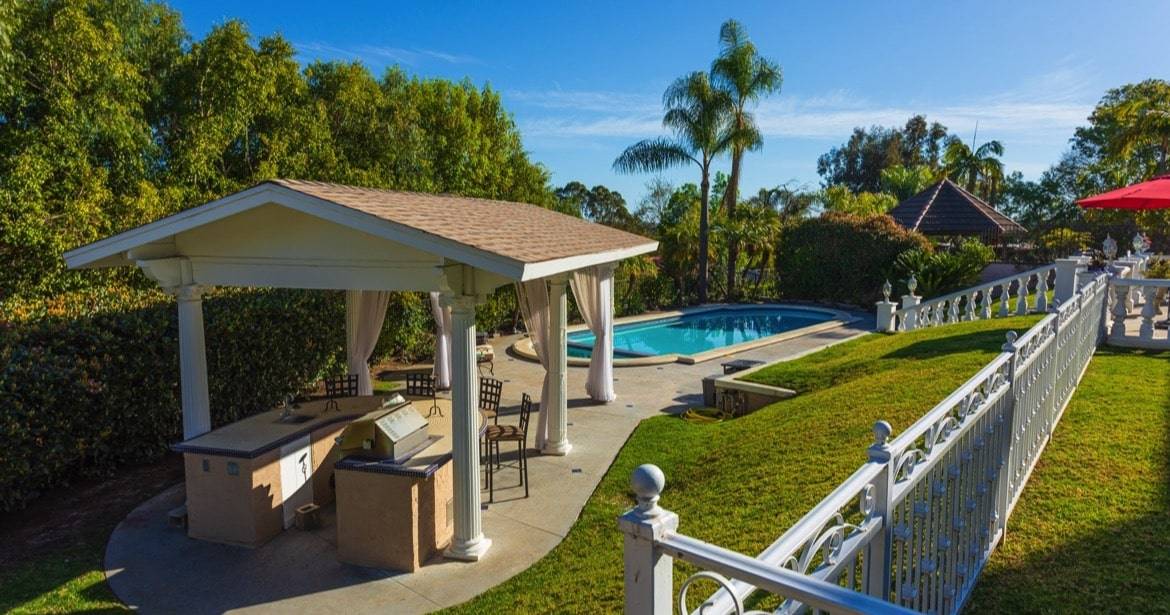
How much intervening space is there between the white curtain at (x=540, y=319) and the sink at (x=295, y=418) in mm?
3055

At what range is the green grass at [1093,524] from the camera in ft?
13.6

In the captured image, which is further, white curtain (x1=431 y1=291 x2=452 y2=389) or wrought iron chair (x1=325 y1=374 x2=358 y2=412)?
white curtain (x1=431 y1=291 x2=452 y2=389)

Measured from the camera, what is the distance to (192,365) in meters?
7.80

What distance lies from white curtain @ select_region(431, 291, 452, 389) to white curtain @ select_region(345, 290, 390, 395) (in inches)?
75.6

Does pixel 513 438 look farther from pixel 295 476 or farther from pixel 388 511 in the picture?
pixel 295 476

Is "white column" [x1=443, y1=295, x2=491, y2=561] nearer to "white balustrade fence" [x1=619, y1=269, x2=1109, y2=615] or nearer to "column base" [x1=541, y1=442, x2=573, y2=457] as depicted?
"column base" [x1=541, y1=442, x2=573, y2=457]

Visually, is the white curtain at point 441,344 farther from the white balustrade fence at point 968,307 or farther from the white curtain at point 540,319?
the white balustrade fence at point 968,307

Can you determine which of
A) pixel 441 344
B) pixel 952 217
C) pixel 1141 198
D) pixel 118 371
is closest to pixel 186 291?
pixel 118 371

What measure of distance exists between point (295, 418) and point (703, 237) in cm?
2101

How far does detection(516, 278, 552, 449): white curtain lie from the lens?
927 centimetres

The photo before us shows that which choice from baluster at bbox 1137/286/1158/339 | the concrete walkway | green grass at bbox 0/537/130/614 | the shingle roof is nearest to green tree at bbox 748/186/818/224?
baluster at bbox 1137/286/1158/339

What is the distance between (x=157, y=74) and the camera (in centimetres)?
1628

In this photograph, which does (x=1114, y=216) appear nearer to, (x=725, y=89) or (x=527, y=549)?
(x=725, y=89)

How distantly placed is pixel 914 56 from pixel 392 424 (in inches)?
676
